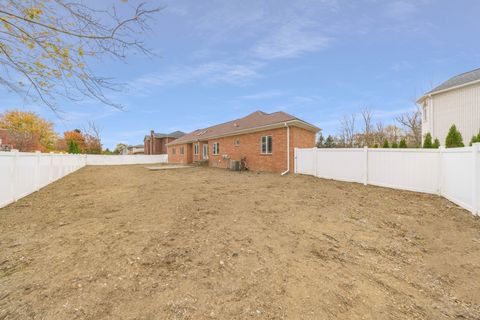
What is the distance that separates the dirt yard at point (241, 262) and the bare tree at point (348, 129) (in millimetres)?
29560

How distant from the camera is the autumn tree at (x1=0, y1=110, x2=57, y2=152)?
23.9 m

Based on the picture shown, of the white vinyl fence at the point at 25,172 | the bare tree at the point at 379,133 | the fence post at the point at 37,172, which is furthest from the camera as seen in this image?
the bare tree at the point at 379,133

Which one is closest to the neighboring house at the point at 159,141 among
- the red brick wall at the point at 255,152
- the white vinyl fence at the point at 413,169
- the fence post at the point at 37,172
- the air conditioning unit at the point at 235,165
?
the red brick wall at the point at 255,152

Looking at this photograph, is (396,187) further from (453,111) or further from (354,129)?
(354,129)

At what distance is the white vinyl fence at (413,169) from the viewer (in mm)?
4668

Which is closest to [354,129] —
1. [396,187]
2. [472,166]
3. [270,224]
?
[396,187]

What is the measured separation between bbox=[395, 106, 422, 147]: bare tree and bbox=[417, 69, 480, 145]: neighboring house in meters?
14.5

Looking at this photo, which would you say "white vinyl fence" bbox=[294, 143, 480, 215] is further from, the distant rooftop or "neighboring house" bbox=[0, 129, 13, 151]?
"neighboring house" bbox=[0, 129, 13, 151]

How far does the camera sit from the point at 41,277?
2426 mm

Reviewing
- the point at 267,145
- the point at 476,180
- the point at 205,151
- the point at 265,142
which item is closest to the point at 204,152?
the point at 205,151

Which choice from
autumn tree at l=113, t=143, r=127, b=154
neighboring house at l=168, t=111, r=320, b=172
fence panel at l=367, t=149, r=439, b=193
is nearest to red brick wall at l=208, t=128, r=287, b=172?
neighboring house at l=168, t=111, r=320, b=172

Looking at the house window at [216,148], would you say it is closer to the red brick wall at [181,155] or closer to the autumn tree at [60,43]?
the red brick wall at [181,155]

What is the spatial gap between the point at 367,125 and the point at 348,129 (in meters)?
3.07

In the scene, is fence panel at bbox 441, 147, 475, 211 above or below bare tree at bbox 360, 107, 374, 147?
below
